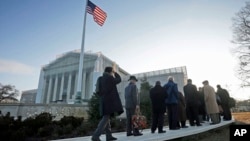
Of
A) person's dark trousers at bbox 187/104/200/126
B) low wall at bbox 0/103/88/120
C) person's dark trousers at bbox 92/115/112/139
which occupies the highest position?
low wall at bbox 0/103/88/120

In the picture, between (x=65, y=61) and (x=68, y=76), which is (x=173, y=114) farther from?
(x=65, y=61)

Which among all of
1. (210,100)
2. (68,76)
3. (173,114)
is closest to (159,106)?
(173,114)

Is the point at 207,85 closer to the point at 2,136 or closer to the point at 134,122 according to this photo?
the point at 134,122

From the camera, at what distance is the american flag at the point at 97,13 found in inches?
820

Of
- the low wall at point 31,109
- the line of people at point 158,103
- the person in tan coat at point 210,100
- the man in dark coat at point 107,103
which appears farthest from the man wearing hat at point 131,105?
the low wall at point 31,109

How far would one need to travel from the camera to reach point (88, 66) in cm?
5116

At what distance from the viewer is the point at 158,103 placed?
6488mm

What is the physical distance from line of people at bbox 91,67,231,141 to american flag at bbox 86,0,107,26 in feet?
46.7

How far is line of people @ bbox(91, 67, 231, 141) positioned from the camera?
464 centimetres

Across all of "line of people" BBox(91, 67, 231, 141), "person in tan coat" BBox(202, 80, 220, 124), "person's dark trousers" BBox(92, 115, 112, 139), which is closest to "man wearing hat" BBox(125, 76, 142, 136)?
"line of people" BBox(91, 67, 231, 141)

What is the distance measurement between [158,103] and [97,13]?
16713 mm

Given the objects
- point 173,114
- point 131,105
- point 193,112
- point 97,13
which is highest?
point 97,13

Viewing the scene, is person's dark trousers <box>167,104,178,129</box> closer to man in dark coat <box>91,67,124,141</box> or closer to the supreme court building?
man in dark coat <box>91,67,124,141</box>

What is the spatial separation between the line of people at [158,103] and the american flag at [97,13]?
1423 cm
